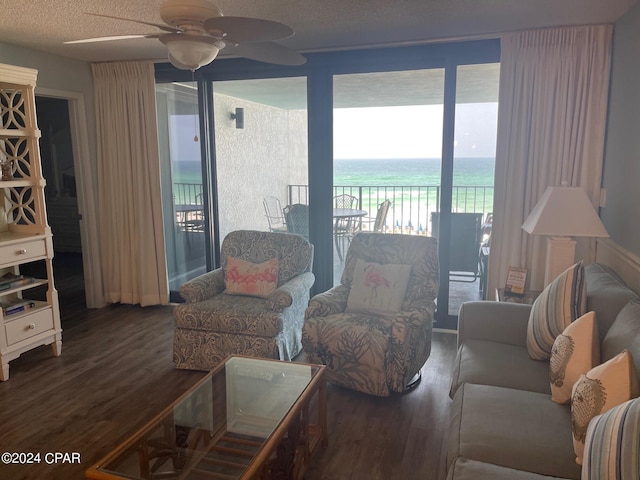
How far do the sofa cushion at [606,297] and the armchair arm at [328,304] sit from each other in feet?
4.94

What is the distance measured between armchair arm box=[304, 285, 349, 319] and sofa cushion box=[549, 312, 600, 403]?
150 centimetres

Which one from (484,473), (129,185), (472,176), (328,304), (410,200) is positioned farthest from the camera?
(129,185)

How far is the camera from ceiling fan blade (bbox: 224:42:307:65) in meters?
2.34

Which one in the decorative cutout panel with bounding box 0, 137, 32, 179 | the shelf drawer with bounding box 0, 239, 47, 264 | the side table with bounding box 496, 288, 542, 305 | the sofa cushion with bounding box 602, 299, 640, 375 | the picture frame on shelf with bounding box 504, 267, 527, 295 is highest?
the decorative cutout panel with bounding box 0, 137, 32, 179

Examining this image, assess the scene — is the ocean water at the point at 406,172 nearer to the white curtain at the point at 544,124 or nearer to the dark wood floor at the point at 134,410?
the white curtain at the point at 544,124

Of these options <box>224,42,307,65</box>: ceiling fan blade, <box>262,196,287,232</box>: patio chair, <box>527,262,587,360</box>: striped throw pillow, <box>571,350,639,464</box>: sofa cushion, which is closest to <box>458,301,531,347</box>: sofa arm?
<box>527,262,587,360</box>: striped throw pillow

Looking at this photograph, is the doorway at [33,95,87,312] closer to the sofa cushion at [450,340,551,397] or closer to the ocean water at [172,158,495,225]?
the ocean water at [172,158,495,225]

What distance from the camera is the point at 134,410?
9.46 ft

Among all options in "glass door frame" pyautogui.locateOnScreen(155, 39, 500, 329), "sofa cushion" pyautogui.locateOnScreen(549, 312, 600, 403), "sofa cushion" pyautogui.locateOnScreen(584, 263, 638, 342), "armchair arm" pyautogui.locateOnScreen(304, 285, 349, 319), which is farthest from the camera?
"glass door frame" pyautogui.locateOnScreen(155, 39, 500, 329)

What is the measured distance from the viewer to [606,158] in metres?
3.35

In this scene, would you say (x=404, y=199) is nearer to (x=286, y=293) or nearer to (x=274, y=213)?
(x=274, y=213)

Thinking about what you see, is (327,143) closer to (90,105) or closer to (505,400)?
(90,105)

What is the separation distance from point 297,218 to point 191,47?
272 cm

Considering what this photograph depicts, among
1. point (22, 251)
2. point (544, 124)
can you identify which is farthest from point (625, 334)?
point (22, 251)
